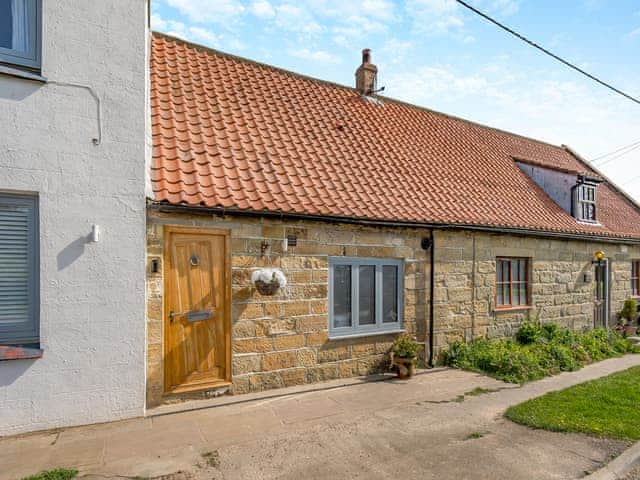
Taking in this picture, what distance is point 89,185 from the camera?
4.62 metres

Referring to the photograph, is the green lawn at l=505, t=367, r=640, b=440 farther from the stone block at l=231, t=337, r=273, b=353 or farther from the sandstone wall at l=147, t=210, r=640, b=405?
the stone block at l=231, t=337, r=273, b=353

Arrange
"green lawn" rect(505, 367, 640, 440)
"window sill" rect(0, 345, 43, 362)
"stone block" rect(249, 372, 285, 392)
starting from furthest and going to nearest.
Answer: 1. "stone block" rect(249, 372, 285, 392)
2. "green lawn" rect(505, 367, 640, 440)
3. "window sill" rect(0, 345, 43, 362)

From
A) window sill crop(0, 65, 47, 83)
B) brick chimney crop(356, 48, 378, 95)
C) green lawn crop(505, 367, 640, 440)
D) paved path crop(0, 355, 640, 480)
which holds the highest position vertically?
brick chimney crop(356, 48, 378, 95)

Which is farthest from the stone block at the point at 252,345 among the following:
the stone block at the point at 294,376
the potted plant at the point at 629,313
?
the potted plant at the point at 629,313

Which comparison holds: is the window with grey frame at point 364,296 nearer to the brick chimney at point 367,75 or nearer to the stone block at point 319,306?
the stone block at point 319,306

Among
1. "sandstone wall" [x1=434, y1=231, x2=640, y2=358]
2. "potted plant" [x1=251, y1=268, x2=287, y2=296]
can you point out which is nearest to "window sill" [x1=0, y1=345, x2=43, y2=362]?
"potted plant" [x1=251, y1=268, x2=287, y2=296]

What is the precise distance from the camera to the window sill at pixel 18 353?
4113 mm

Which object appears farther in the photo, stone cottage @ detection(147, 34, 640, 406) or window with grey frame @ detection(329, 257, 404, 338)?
window with grey frame @ detection(329, 257, 404, 338)

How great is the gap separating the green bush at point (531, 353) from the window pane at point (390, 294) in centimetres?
149

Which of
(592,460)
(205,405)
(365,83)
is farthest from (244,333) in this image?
(365,83)

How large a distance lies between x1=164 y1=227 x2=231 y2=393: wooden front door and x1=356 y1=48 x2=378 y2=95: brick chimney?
6.89m

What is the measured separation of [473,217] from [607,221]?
6600 mm

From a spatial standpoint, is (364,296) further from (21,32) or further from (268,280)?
(21,32)

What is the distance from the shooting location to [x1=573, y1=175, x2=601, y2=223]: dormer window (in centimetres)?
1034
